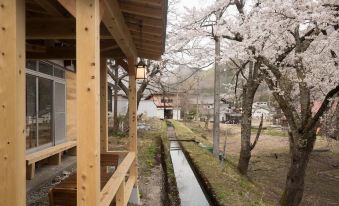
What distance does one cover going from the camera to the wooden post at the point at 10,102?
2.21m

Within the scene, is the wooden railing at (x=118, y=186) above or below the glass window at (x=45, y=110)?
below

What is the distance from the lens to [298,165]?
7.67 meters

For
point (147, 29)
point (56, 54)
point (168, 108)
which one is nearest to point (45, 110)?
point (56, 54)

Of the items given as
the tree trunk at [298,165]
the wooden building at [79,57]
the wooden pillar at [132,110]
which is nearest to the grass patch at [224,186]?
the tree trunk at [298,165]

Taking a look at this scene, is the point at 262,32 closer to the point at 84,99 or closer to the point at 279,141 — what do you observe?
the point at 84,99

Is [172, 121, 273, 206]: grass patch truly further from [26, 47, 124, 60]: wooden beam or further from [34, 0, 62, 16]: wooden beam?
[34, 0, 62, 16]: wooden beam

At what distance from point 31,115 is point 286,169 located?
1160 cm

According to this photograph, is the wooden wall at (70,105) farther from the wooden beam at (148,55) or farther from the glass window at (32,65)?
the wooden beam at (148,55)

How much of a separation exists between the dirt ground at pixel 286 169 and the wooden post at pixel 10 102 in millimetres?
9322

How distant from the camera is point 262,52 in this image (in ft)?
31.9

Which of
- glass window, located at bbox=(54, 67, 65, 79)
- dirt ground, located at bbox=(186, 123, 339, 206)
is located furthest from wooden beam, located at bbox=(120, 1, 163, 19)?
dirt ground, located at bbox=(186, 123, 339, 206)

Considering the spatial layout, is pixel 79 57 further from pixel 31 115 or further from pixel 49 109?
pixel 49 109

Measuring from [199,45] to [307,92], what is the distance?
9.20 m

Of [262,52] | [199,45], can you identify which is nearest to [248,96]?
[262,52]
